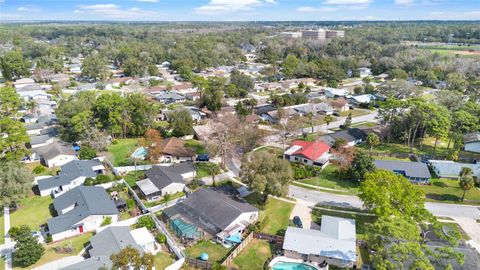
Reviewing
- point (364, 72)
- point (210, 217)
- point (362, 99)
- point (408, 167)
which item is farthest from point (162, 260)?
point (364, 72)

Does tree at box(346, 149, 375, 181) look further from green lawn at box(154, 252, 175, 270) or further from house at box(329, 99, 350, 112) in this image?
house at box(329, 99, 350, 112)

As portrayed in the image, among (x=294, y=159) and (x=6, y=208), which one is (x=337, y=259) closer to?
(x=294, y=159)

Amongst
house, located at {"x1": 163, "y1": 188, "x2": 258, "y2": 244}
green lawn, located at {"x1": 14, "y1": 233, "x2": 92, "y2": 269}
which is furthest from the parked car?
green lawn, located at {"x1": 14, "y1": 233, "x2": 92, "y2": 269}

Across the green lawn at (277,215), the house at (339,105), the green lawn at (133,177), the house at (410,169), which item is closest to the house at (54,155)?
the green lawn at (133,177)

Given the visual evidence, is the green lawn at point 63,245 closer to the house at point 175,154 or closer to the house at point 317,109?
the house at point 175,154

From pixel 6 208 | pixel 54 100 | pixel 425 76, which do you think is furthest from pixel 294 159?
pixel 425 76
